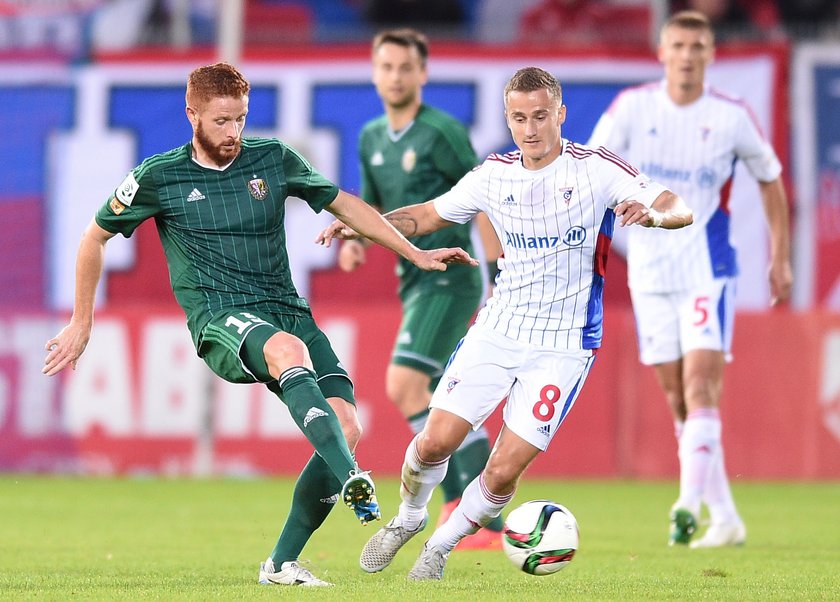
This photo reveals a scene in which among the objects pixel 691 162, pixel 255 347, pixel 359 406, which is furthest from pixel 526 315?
pixel 359 406

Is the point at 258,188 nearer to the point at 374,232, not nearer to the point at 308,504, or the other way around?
the point at 374,232

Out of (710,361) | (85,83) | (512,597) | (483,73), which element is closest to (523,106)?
(512,597)

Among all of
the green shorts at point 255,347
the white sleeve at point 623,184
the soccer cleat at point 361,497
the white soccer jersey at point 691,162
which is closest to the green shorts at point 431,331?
the white soccer jersey at point 691,162

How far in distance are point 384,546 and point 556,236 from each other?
1.53 metres

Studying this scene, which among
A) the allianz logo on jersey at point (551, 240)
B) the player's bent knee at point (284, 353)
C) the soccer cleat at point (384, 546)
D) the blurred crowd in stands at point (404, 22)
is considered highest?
the blurred crowd in stands at point (404, 22)

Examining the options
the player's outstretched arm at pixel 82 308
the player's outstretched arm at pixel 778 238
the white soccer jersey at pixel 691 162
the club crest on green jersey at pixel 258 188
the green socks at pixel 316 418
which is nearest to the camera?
the green socks at pixel 316 418

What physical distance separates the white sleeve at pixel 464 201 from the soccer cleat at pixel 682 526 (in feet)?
→ 8.02

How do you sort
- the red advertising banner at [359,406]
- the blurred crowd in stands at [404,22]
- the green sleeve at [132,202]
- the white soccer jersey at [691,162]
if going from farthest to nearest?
the blurred crowd in stands at [404,22]
the red advertising banner at [359,406]
the white soccer jersey at [691,162]
the green sleeve at [132,202]

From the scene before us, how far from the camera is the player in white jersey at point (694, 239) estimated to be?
8.45m

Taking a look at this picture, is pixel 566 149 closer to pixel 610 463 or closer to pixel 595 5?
pixel 610 463

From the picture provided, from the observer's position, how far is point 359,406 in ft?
43.1

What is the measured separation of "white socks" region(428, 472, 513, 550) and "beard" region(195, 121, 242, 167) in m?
1.71

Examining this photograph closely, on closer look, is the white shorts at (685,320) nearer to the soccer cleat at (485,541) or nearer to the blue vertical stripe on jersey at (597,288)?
the soccer cleat at (485,541)

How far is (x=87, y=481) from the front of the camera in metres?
12.8
